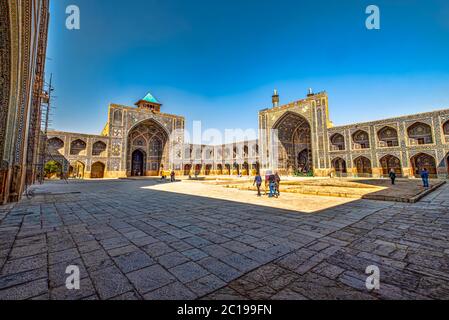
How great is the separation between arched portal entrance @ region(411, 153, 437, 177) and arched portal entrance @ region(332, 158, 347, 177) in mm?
6139

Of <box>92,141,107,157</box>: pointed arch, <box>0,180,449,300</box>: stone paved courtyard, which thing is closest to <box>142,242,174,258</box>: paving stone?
<box>0,180,449,300</box>: stone paved courtyard

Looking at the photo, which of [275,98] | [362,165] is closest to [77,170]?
[275,98]

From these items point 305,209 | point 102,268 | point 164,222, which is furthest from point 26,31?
point 305,209

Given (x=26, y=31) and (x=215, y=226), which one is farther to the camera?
(x=26, y=31)

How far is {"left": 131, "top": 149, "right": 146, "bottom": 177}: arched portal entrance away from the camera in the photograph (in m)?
29.3

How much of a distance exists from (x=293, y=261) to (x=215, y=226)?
5.43 feet

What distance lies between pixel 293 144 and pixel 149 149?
20508 millimetres

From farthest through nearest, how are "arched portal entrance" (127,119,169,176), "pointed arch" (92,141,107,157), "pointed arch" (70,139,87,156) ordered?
"arched portal entrance" (127,119,169,176) < "pointed arch" (92,141,107,157) < "pointed arch" (70,139,87,156)

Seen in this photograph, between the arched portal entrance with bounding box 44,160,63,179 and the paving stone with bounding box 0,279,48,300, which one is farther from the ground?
the arched portal entrance with bounding box 44,160,63,179

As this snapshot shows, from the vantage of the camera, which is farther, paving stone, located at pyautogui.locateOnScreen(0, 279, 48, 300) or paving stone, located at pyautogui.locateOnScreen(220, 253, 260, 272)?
paving stone, located at pyautogui.locateOnScreen(220, 253, 260, 272)
